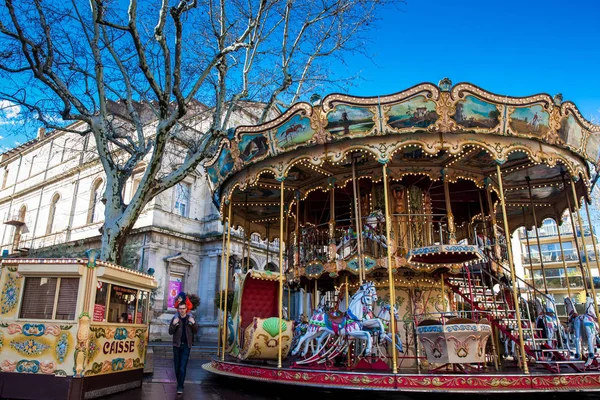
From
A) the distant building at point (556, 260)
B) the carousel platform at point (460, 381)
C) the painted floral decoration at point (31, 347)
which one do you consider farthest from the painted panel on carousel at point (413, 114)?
the distant building at point (556, 260)

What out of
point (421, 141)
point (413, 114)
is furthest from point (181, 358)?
point (413, 114)

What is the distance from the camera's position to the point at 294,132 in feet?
30.6

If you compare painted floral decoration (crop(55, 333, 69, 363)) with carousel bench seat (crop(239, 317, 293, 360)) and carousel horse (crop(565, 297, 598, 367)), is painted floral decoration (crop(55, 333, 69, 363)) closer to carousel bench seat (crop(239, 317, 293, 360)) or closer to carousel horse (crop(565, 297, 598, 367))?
carousel bench seat (crop(239, 317, 293, 360))

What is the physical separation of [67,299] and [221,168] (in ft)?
17.9

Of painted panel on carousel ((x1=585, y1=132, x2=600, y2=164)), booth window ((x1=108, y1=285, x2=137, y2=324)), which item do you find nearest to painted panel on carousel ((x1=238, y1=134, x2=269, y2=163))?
booth window ((x1=108, y1=285, x2=137, y2=324))

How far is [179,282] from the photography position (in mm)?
27234

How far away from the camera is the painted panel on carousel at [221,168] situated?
11069 mm

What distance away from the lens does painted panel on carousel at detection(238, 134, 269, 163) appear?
391 inches

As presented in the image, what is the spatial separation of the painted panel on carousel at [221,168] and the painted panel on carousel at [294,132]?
189cm

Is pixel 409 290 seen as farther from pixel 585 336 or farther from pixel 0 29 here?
pixel 0 29

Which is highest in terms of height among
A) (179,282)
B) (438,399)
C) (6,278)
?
(179,282)

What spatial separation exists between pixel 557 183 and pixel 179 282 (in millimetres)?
21816

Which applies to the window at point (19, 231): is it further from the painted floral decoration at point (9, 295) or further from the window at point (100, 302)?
the window at point (100, 302)

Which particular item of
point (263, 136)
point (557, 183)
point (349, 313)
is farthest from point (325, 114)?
point (557, 183)
